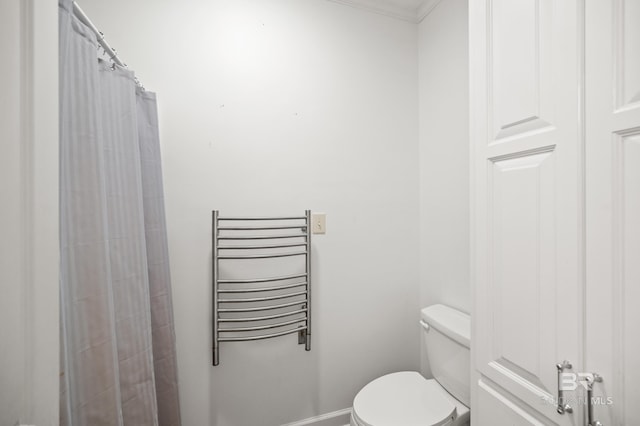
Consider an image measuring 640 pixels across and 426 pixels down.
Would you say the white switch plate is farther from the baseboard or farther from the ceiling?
the ceiling

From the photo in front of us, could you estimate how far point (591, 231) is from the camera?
68cm

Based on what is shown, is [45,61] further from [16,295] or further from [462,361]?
[462,361]

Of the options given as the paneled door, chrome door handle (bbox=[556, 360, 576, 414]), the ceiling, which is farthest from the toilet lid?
the ceiling

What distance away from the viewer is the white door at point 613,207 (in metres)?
0.61

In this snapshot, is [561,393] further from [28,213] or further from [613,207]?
[28,213]

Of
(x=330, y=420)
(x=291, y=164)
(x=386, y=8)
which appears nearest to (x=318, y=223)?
(x=291, y=164)

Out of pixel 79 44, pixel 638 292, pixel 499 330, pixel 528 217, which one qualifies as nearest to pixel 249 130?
pixel 79 44

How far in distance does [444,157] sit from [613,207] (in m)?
1.13

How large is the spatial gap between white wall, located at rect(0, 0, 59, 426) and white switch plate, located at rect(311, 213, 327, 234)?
1.21 meters

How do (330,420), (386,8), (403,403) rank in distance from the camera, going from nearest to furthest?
(403,403) → (330,420) → (386,8)

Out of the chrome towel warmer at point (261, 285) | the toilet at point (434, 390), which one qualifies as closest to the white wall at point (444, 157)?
the toilet at point (434, 390)

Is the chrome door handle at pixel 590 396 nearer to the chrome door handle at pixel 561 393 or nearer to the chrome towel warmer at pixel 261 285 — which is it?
the chrome door handle at pixel 561 393

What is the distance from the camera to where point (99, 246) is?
81 centimetres

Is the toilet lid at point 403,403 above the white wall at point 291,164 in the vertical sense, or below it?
below
